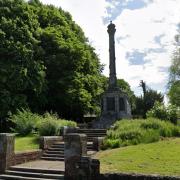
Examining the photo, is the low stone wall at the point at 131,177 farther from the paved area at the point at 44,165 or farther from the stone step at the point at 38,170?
the paved area at the point at 44,165

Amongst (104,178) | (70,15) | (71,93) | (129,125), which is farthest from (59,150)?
(70,15)

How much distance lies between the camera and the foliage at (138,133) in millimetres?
19375

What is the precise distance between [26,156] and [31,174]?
8.17 ft

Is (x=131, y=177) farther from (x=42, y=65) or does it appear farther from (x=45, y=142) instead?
(x=42, y=65)

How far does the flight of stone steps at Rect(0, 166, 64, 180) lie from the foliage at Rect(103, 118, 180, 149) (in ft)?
15.1

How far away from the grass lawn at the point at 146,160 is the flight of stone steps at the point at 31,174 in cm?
187

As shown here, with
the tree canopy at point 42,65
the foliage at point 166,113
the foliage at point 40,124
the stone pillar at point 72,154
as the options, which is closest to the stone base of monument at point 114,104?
the tree canopy at point 42,65

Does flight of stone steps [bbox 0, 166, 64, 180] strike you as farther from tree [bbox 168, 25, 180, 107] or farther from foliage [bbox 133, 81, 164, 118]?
Result: foliage [bbox 133, 81, 164, 118]

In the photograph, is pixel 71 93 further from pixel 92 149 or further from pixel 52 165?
pixel 52 165

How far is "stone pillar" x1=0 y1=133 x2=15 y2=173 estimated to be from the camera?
53.8 feet

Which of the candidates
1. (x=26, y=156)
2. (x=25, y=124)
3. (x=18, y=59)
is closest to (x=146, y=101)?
(x=18, y=59)

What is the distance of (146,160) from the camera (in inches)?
556

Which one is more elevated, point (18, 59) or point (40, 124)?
point (18, 59)

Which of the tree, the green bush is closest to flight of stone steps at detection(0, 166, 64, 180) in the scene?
the green bush
